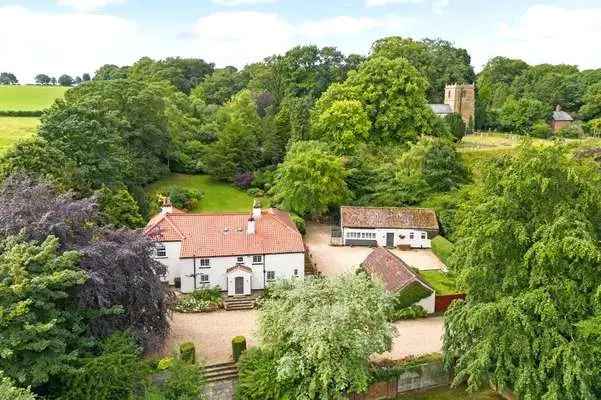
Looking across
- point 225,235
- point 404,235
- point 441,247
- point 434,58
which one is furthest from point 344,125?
point 434,58

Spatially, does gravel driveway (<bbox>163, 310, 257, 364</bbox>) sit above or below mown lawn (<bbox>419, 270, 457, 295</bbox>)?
below

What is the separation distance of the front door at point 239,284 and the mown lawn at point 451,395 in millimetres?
11207

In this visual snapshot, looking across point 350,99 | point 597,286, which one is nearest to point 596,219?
point 597,286

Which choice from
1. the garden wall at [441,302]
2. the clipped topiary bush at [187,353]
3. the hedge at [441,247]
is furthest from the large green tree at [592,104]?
the clipped topiary bush at [187,353]

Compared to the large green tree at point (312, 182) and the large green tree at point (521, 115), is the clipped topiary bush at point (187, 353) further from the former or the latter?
the large green tree at point (521, 115)

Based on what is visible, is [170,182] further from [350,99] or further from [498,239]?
[498,239]

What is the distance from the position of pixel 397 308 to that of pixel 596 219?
11.5 metres

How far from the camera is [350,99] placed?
5031cm

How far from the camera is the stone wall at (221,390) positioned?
66.7ft

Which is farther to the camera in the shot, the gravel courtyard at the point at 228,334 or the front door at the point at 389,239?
the front door at the point at 389,239

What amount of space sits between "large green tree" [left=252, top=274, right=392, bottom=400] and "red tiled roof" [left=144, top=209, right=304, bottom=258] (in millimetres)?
9524

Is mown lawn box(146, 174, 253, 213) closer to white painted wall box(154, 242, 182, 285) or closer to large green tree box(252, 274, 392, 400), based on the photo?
white painted wall box(154, 242, 182, 285)

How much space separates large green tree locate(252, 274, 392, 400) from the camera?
17.7m

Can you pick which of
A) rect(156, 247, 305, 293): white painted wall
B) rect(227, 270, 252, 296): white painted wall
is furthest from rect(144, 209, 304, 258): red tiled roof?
rect(227, 270, 252, 296): white painted wall
